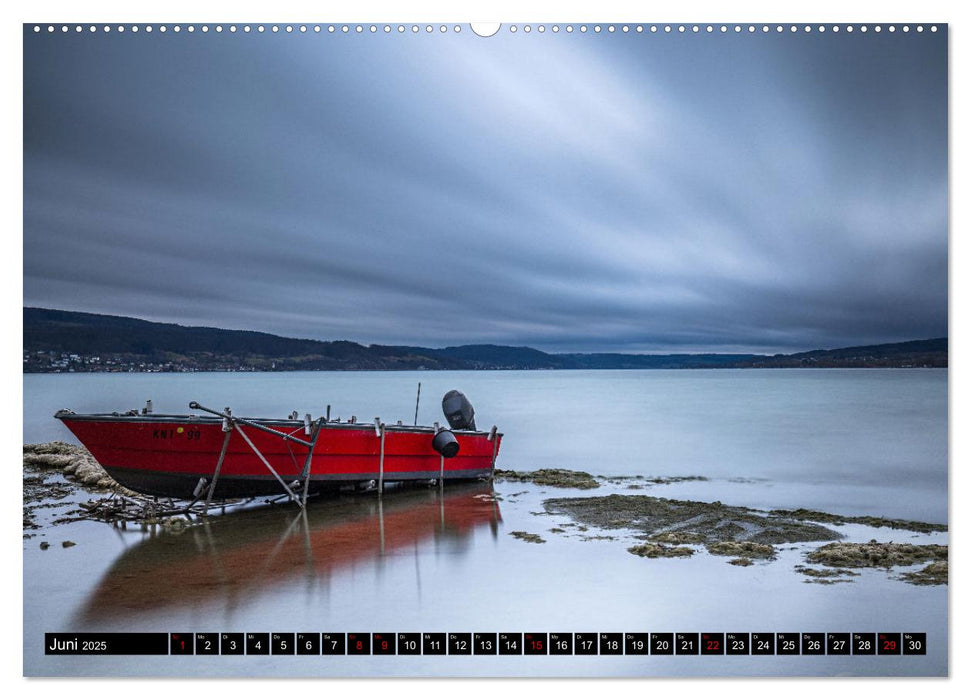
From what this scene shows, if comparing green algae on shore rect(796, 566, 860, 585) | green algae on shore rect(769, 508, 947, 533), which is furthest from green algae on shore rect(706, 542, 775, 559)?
green algae on shore rect(769, 508, 947, 533)

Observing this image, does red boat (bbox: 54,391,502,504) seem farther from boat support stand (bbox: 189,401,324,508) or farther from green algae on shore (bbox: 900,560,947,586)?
green algae on shore (bbox: 900,560,947,586)

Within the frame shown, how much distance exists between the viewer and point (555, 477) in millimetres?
16109

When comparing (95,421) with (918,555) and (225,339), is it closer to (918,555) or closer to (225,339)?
(225,339)

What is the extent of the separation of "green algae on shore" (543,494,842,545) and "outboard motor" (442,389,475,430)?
10.1ft

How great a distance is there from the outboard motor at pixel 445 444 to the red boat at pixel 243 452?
0.06 feet

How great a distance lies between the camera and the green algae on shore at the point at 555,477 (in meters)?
15.3

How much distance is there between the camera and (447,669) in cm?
442

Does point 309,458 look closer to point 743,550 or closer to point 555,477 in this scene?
point 555,477

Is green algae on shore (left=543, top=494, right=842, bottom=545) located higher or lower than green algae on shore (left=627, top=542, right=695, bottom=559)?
A: lower

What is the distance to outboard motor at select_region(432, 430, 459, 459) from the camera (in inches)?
551

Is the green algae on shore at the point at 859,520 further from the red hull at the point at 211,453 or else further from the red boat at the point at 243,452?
the red hull at the point at 211,453

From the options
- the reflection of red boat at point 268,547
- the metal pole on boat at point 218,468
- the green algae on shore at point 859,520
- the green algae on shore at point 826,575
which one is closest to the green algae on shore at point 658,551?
the green algae on shore at point 826,575

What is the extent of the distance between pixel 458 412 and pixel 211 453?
540cm

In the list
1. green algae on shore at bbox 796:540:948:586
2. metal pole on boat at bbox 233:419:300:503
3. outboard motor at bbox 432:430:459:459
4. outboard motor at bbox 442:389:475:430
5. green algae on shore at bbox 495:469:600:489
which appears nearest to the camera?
green algae on shore at bbox 796:540:948:586
